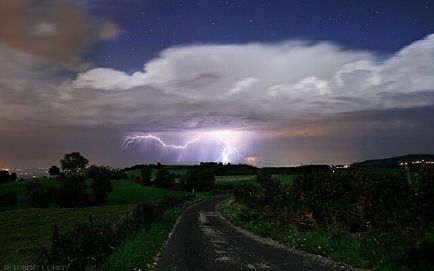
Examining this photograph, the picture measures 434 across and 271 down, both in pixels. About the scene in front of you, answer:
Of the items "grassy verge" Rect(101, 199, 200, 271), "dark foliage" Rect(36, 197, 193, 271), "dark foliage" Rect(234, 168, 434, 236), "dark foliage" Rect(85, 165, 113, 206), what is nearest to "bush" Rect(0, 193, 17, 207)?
"dark foliage" Rect(85, 165, 113, 206)

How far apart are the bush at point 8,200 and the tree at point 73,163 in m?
83.0

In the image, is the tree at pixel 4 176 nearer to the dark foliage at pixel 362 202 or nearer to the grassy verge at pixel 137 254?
the dark foliage at pixel 362 202

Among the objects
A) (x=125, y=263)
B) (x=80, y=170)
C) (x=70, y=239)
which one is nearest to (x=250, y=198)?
(x=70, y=239)

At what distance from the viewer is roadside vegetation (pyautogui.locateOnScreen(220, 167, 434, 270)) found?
556 inches

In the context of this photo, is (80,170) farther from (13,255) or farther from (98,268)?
(98,268)

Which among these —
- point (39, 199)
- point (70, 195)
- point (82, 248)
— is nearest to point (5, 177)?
point (39, 199)

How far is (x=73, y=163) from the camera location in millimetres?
188250

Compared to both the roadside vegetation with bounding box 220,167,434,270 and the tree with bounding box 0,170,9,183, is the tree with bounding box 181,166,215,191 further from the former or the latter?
the roadside vegetation with bounding box 220,167,434,270

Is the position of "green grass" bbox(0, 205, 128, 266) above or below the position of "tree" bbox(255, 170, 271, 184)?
below

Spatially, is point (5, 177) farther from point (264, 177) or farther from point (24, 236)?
point (264, 177)

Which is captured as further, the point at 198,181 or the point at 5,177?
the point at 5,177

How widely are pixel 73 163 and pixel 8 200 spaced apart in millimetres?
88563

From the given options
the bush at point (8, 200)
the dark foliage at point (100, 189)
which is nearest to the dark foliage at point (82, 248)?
the dark foliage at point (100, 189)

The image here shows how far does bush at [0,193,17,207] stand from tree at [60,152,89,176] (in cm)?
8302
